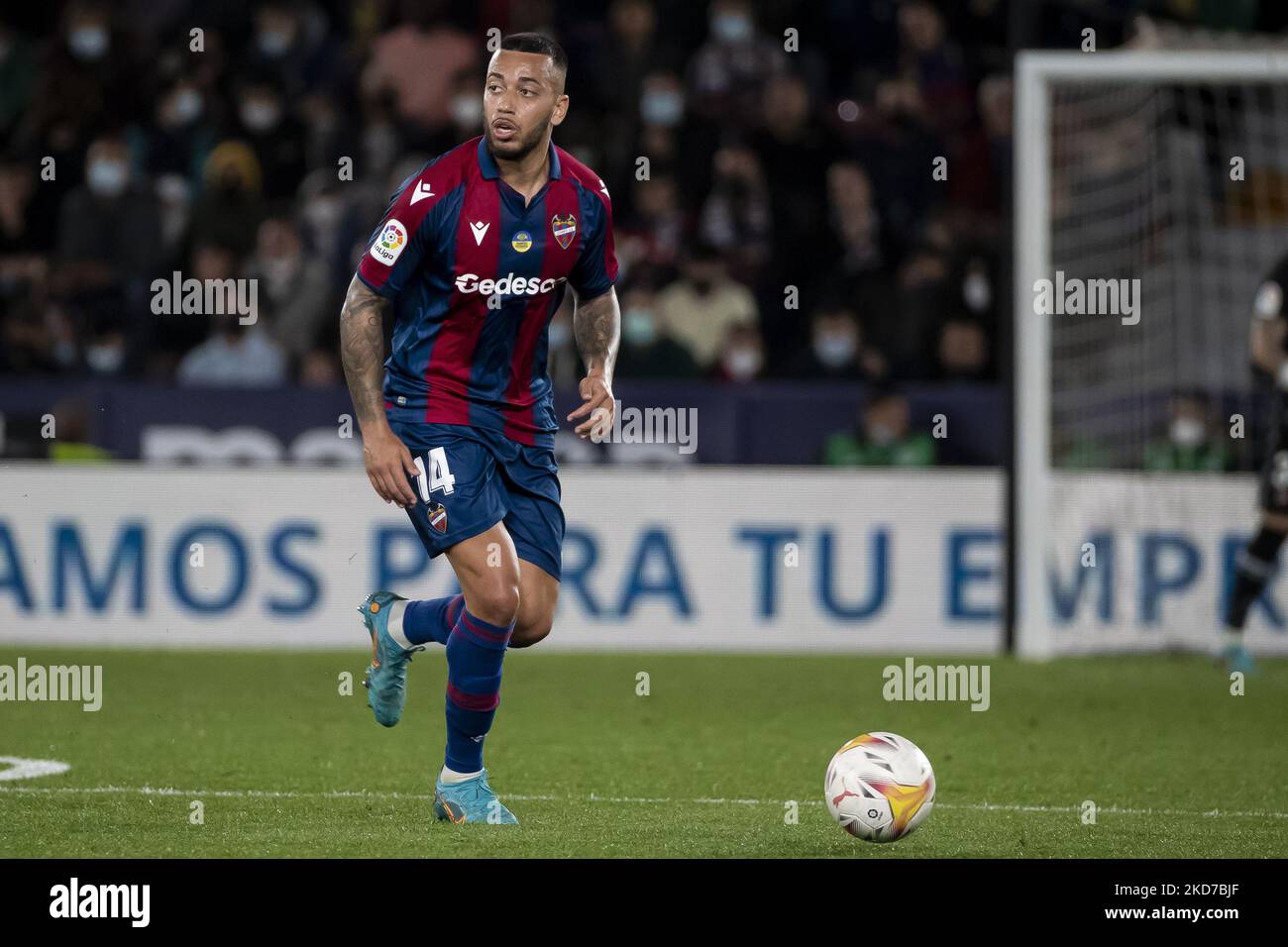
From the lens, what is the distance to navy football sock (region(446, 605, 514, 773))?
19.9 ft

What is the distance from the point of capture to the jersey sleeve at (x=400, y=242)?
5.99 m

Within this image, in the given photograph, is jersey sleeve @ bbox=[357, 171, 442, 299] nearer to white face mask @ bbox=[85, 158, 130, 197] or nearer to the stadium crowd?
the stadium crowd

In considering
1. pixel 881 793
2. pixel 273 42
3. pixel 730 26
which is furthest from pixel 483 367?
pixel 273 42

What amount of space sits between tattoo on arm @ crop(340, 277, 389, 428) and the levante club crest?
0.56m

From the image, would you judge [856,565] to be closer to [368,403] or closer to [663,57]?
[663,57]

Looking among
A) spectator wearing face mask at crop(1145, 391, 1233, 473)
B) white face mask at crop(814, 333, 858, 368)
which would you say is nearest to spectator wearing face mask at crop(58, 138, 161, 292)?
white face mask at crop(814, 333, 858, 368)

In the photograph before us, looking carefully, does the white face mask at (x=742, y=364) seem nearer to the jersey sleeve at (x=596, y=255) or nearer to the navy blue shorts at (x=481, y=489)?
the jersey sleeve at (x=596, y=255)

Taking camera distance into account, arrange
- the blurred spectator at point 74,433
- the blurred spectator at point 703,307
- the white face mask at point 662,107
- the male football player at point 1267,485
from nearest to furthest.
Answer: the male football player at point 1267,485, the blurred spectator at point 74,433, the blurred spectator at point 703,307, the white face mask at point 662,107

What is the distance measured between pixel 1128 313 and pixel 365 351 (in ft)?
24.4

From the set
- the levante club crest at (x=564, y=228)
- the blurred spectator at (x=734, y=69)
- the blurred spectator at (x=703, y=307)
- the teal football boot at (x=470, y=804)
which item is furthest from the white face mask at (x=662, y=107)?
the teal football boot at (x=470, y=804)

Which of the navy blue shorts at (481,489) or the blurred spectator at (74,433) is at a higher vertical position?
the blurred spectator at (74,433)

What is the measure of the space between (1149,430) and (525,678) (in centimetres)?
421

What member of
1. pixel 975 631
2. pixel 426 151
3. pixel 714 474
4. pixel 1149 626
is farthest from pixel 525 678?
pixel 426 151

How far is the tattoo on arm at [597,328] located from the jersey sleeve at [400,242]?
2.12 feet
